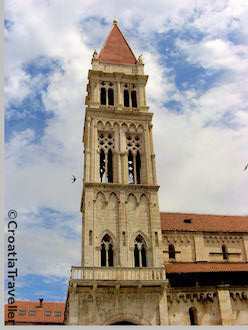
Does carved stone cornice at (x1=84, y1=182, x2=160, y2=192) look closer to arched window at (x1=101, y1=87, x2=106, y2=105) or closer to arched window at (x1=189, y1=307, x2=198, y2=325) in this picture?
arched window at (x1=101, y1=87, x2=106, y2=105)

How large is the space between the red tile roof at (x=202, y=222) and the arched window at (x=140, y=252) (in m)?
3.36

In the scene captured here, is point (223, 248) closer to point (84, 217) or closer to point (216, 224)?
point (216, 224)

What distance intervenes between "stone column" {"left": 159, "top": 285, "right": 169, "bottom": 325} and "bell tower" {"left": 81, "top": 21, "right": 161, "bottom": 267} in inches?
81.0

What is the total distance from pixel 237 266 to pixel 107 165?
10530 mm

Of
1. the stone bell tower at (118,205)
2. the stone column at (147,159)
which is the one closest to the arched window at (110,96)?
the stone bell tower at (118,205)

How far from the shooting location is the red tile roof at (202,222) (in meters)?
30.8

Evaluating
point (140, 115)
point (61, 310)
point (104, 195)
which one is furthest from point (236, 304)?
point (61, 310)

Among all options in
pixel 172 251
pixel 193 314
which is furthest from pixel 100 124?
pixel 193 314

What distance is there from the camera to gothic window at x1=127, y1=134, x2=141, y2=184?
2975 centimetres

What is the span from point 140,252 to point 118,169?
5627mm

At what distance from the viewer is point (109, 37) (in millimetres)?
37406

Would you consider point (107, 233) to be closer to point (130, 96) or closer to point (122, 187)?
point (122, 187)

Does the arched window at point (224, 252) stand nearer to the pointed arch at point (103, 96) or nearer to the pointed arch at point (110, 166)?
the pointed arch at point (110, 166)

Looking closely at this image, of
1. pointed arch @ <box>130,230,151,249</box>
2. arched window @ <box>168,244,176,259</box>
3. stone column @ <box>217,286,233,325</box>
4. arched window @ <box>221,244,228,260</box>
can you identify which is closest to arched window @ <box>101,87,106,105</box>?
pointed arch @ <box>130,230,151,249</box>
